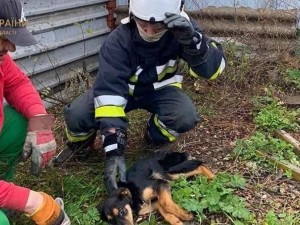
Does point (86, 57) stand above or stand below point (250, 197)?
below

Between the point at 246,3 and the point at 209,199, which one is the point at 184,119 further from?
the point at 246,3

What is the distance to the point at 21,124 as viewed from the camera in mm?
3225

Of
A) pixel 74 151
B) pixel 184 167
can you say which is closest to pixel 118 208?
pixel 184 167

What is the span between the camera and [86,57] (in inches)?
253

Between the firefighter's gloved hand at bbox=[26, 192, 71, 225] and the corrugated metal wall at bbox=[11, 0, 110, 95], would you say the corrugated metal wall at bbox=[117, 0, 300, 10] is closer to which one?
the corrugated metal wall at bbox=[11, 0, 110, 95]

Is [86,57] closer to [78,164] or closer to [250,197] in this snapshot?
[78,164]

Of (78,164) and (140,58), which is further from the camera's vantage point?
(78,164)

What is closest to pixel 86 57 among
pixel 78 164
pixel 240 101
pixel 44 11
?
pixel 44 11

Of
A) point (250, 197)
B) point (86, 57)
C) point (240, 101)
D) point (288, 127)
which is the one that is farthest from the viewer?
point (86, 57)

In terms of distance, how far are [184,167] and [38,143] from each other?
107 centimetres

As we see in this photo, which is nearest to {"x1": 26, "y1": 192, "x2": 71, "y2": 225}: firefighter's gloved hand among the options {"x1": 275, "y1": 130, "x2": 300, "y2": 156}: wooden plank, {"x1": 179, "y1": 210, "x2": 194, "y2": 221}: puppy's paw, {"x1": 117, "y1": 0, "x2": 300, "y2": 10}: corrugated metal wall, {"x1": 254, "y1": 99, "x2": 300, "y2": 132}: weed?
{"x1": 179, "y1": 210, "x2": 194, "y2": 221}: puppy's paw

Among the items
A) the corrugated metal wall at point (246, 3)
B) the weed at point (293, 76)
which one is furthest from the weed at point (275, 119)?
the corrugated metal wall at point (246, 3)

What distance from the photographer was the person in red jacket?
266 cm

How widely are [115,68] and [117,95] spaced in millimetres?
201
